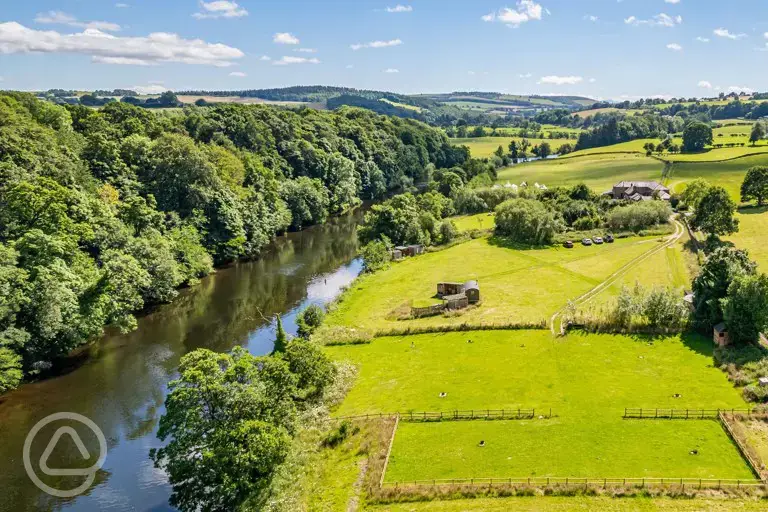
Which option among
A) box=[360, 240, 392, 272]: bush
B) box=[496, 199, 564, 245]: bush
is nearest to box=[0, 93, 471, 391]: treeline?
box=[360, 240, 392, 272]: bush

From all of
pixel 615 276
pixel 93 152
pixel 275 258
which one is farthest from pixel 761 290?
pixel 93 152

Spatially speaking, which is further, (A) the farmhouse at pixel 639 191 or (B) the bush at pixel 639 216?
(A) the farmhouse at pixel 639 191

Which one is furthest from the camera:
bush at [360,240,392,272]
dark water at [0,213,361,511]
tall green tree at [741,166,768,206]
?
tall green tree at [741,166,768,206]

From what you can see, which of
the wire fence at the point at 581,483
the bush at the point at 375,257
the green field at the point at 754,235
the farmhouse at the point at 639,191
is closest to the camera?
the wire fence at the point at 581,483

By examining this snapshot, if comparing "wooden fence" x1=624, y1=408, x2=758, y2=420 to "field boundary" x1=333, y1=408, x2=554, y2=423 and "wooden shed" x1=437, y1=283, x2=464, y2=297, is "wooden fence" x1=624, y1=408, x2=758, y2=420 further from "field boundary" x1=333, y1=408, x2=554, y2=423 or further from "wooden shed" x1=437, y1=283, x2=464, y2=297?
"wooden shed" x1=437, y1=283, x2=464, y2=297

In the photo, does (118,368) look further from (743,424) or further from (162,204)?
(743,424)

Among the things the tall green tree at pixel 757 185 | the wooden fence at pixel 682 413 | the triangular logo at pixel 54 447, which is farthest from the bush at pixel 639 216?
the triangular logo at pixel 54 447

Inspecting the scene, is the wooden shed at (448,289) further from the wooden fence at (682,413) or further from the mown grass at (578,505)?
the mown grass at (578,505)
